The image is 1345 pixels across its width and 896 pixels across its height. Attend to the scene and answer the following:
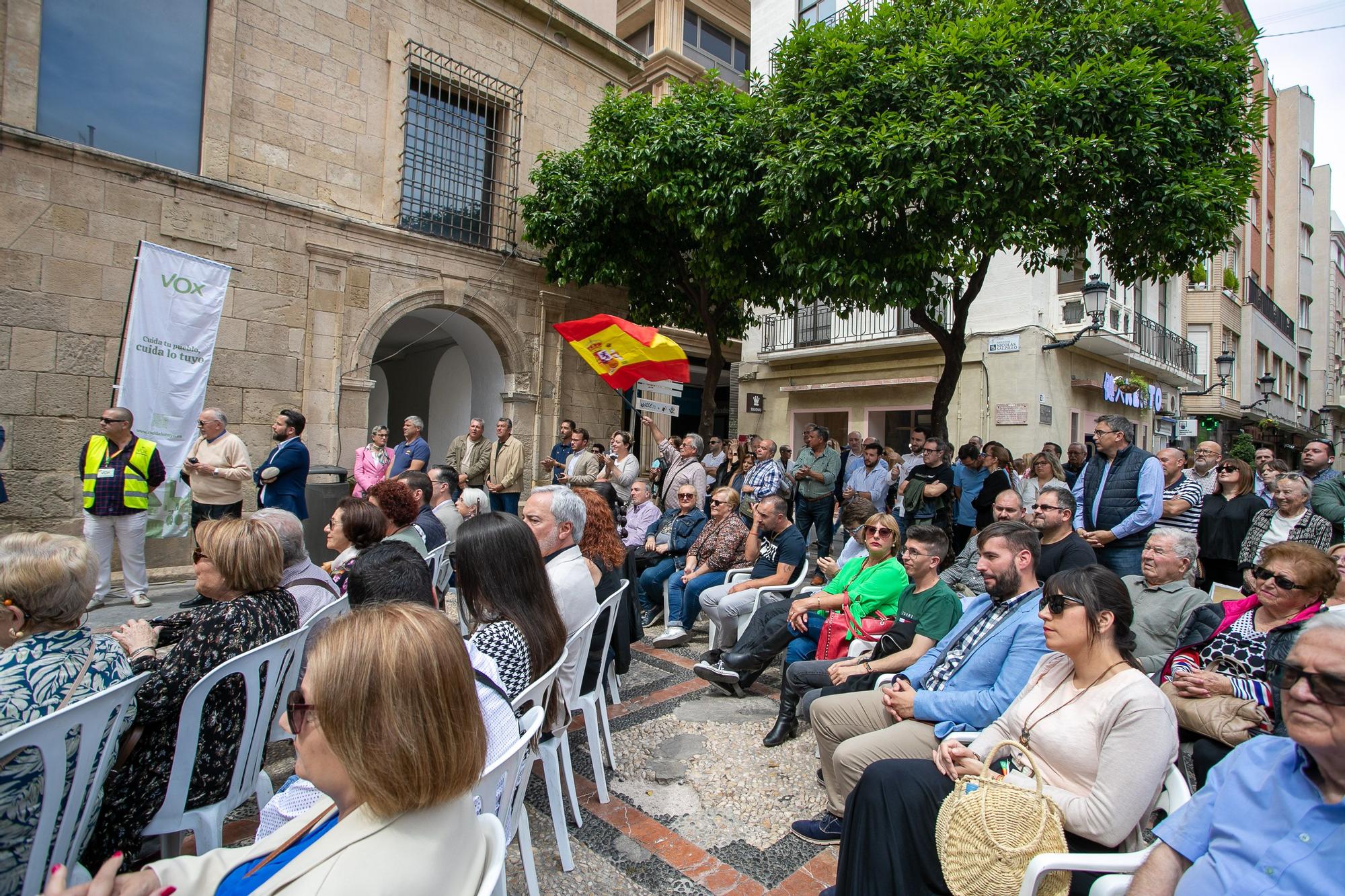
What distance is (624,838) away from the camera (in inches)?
108

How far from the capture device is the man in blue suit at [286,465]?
6.26 metres

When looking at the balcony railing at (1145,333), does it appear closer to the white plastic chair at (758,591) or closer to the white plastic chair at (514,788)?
the white plastic chair at (758,591)

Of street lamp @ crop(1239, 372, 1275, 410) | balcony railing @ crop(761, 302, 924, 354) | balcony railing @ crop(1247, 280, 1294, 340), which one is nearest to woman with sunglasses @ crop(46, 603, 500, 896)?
balcony railing @ crop(761, 302, 924, 354)

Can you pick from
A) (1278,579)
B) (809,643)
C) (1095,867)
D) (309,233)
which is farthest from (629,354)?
(1095,867)

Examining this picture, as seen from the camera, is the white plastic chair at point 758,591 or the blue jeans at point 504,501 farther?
the blue jeans at point 504,501

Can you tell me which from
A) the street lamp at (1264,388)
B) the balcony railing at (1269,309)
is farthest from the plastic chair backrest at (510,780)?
the balcony railing at (1269,309)

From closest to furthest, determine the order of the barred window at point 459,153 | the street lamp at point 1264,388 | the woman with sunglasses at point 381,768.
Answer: the woman with sunglasses at point 381,768
the barred window at point 459,153
the street lamp at point 1264,388

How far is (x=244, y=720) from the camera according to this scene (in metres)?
2.25

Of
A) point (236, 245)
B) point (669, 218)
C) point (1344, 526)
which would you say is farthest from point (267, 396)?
point (1344, 526)

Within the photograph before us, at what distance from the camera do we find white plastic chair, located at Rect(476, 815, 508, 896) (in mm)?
1207

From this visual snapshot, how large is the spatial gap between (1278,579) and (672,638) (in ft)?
12.1

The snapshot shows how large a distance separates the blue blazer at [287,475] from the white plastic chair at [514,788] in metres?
4.91

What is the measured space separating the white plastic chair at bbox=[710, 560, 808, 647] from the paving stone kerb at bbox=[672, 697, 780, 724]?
0.44 metres

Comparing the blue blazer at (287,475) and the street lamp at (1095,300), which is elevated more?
the street lamp at (1095,300)
